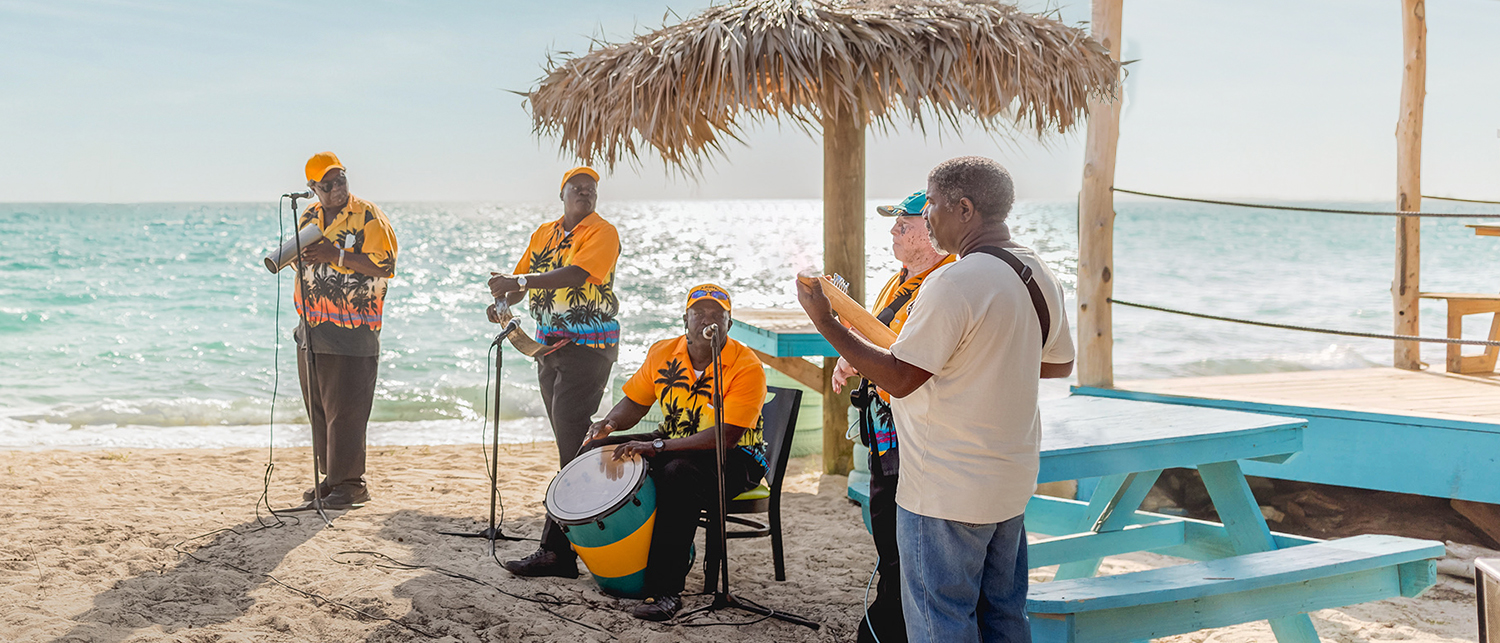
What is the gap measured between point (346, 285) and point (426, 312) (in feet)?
51.7

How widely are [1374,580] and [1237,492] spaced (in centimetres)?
47

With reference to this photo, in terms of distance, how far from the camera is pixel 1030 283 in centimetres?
193

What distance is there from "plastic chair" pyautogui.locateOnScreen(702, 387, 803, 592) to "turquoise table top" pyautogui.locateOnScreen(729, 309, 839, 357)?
0.72 meters

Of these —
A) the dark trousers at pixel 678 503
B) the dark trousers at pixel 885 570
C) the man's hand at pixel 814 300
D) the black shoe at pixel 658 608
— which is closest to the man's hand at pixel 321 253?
the dark trousers at pixel 678 503

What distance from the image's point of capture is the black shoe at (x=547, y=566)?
3.68 m

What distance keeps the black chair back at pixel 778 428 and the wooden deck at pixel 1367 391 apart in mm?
2186

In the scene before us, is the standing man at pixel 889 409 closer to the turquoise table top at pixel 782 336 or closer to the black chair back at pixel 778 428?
the black chair back at pixel 778 428

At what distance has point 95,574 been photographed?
Result: 11.8ft

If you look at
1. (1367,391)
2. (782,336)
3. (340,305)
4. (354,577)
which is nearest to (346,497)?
(340,305)

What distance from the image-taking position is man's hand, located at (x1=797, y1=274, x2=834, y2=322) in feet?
6.55

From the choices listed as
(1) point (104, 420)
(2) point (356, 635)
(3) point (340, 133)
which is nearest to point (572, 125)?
(2) point (356, 635)

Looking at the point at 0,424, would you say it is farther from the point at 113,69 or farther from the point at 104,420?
the point at 113,69

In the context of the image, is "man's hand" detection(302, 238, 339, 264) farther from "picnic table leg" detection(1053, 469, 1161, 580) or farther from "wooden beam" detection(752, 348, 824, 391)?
"picnic table leg" detection(1053, 469, 1161, 580)

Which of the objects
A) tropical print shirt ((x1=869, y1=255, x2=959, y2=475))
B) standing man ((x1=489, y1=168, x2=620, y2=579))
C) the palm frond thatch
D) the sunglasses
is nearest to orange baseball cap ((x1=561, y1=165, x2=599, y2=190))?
standing man ((x1=489, y1=168, x2=620, y2=579))
